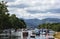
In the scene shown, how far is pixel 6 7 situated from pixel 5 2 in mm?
955

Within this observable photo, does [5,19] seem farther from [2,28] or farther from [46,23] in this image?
[46,23]

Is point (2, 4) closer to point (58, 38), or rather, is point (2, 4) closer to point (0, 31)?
point (0, 31)

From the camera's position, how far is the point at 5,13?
4162cm

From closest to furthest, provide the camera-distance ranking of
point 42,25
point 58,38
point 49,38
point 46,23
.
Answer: point 49,38, point 58,38, point 46,23, point 42,25

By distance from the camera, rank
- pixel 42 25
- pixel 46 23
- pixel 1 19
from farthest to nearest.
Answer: pixel 42 25
pixel 46 23
pixel 1 19

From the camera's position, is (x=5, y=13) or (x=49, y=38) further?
(x=5, y=13)

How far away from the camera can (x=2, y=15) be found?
39.3 meters

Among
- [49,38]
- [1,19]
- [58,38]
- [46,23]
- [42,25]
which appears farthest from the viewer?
[42,25]

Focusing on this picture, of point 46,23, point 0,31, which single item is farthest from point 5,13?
point 46,23

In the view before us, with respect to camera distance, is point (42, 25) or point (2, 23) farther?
point (42, 25)

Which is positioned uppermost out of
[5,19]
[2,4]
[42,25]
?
[2,4]

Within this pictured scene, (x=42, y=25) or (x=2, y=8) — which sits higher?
(x=2, y=8)

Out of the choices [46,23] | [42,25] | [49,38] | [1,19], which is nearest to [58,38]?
[49,38]

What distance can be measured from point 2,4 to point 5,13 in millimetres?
1835
